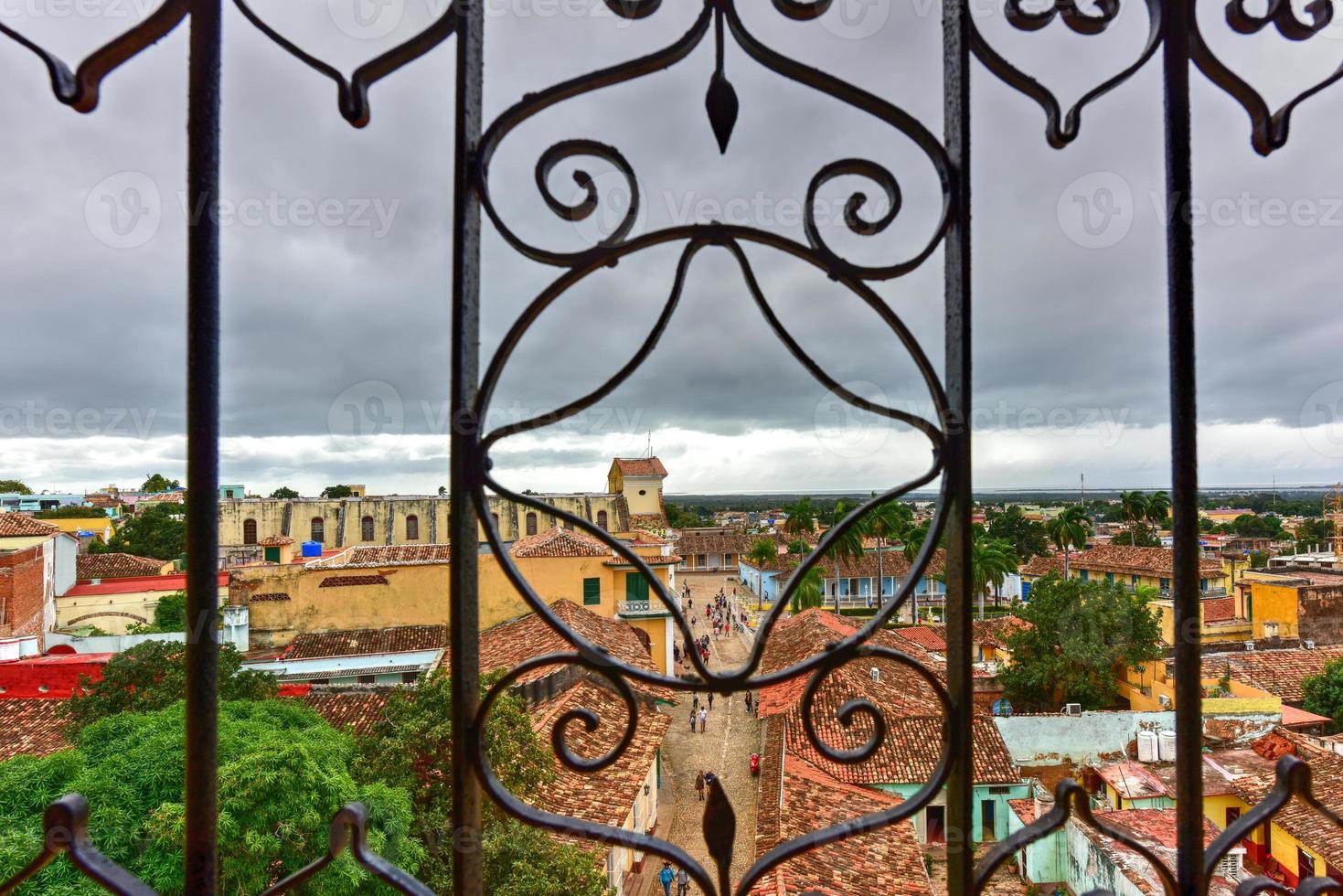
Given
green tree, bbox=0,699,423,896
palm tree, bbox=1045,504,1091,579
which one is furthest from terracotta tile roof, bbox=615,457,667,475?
green tree, bbox=0,699,423,896

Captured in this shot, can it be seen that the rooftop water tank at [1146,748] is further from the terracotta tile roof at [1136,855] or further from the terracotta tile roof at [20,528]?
the terracotta tile roof at [20,528]

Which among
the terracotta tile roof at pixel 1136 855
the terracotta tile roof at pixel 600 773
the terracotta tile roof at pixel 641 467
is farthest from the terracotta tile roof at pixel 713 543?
the terracotta tile roof at pixel 1136 855

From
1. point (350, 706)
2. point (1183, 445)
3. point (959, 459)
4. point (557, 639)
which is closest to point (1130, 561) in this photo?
point (557, 639)

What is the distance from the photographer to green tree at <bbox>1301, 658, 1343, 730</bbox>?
14.8 m

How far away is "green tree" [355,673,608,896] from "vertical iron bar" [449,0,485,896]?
218 inches

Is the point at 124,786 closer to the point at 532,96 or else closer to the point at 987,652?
the point at 532,96

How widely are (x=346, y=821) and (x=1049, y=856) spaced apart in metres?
11.5

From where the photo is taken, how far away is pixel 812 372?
3.83 ft

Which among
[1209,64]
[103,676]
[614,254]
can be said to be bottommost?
[103,676]

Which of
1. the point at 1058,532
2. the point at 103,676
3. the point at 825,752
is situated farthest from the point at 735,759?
the point at 1058,532

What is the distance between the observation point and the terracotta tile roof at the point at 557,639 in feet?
41.5

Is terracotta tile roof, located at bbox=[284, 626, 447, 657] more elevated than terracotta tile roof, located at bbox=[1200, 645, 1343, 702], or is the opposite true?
terracotta tile roof, located at bbox=[284, 626, 447, 657]

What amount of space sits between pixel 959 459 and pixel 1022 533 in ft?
158

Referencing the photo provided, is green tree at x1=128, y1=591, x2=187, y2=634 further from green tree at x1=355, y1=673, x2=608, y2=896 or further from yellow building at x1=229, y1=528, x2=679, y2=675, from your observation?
green tree at x1=355, y1=673, x2=608, y2=896
